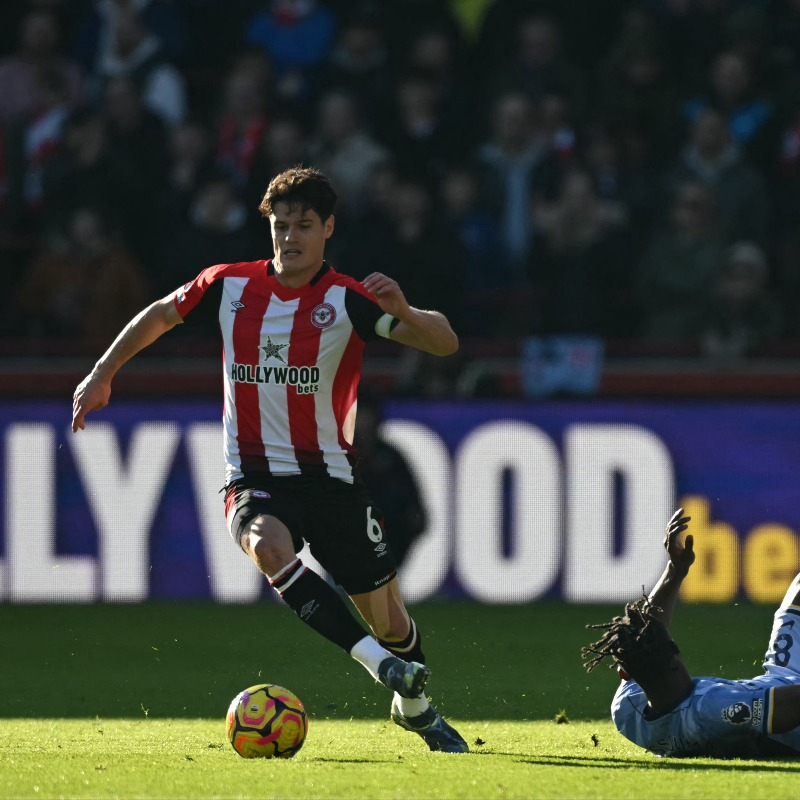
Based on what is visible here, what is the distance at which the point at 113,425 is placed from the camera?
10.8m

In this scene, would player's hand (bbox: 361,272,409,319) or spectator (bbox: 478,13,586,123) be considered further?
spectator (bbox: 478,13,586,123)

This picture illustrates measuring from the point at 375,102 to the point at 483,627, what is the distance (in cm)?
510

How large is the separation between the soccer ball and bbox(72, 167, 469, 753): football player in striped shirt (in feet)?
1.40

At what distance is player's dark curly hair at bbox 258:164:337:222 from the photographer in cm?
611

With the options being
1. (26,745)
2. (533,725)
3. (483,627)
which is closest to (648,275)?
(483,627)

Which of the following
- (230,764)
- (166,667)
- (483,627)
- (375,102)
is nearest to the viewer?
(230,764)

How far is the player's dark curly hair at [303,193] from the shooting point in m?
6.11

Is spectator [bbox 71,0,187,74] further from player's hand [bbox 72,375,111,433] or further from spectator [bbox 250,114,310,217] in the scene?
player's hand [bbox 72,375,111,433]

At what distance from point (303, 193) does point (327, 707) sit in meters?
2.39

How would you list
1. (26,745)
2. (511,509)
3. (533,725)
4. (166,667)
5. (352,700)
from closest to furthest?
(26,745), (533,725), (352,700), (166,667), (511,509)

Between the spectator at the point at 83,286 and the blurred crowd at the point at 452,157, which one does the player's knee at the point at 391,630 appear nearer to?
the blurred crowd at the point at 452,157

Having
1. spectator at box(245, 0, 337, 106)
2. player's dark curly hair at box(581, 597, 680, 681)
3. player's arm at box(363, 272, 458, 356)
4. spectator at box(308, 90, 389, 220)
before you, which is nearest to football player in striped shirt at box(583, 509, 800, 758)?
player's dark curly hair at box(581, 597, 680, 681)

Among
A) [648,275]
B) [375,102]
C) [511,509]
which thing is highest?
[375,102]

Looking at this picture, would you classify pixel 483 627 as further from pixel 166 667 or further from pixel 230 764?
pixel 230 764
